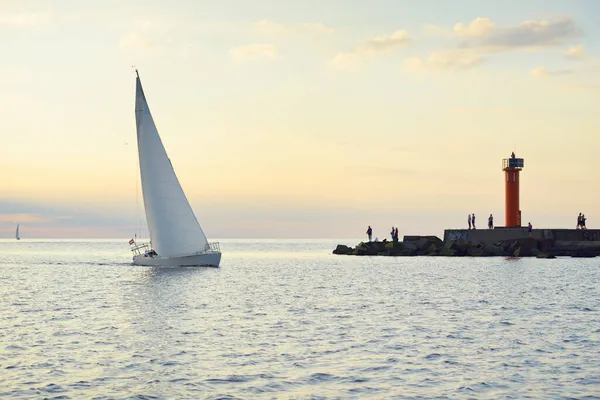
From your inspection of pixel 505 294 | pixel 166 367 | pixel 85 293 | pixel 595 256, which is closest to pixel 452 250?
pixel 595 256

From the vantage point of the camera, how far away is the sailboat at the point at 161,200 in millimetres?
57938

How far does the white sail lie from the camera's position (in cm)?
5794

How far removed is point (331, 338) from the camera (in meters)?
25.3

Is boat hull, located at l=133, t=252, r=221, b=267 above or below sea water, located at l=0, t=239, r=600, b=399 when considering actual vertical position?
above

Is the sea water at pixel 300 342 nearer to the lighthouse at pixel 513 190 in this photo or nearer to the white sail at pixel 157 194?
the white sail at pixel 157 194

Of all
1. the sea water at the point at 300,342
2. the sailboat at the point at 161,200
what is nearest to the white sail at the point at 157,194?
the sailboat at the point at 161,200

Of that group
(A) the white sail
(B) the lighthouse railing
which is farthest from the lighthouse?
(A) the white sail

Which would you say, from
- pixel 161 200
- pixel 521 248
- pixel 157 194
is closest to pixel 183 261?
pixel 161 200

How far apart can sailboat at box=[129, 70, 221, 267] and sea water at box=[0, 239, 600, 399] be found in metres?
10.8

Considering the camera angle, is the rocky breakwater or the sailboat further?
the rocky breakwater

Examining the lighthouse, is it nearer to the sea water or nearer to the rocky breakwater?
the rocky breakwater

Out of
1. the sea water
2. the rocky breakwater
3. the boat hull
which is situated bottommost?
the sea water

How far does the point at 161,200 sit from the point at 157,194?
0.52 metres

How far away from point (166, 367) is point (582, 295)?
28.2m
